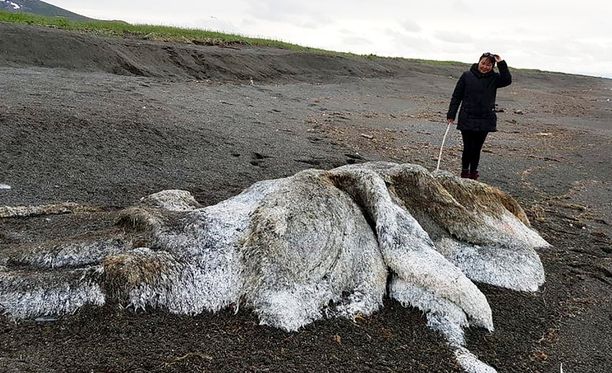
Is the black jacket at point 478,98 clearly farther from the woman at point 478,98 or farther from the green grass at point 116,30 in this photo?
the green grass at point 116,30

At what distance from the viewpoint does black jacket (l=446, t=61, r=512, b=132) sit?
9.55 m

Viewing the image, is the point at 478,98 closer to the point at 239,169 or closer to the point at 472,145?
the point at 472,145

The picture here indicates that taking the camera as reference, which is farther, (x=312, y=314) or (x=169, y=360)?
(x=312, y=314)

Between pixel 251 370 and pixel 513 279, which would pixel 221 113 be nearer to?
pixel 513 279

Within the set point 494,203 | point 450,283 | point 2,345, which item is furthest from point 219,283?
point 494,203

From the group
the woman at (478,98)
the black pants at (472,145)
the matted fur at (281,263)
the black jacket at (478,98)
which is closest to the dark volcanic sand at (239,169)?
the matted fur at (281,263)

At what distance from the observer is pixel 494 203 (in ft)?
23.6

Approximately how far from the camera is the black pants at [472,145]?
9.90 metres

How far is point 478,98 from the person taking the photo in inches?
379

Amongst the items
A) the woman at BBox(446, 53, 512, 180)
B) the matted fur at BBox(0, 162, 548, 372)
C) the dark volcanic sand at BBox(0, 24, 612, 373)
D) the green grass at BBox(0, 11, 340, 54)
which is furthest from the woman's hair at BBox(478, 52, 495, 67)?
the green grass at BBox(0, 11, 340, 54)

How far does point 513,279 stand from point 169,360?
3706mm

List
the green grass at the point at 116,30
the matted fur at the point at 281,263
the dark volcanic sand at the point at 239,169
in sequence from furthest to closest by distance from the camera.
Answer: the green grass at the point at 116,30 < the matted fur at the point at 281,263 < the dark volcanic sand at the point at 239,169

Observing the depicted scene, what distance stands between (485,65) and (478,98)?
548 mm

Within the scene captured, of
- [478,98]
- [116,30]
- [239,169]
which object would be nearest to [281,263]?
[239,169]
